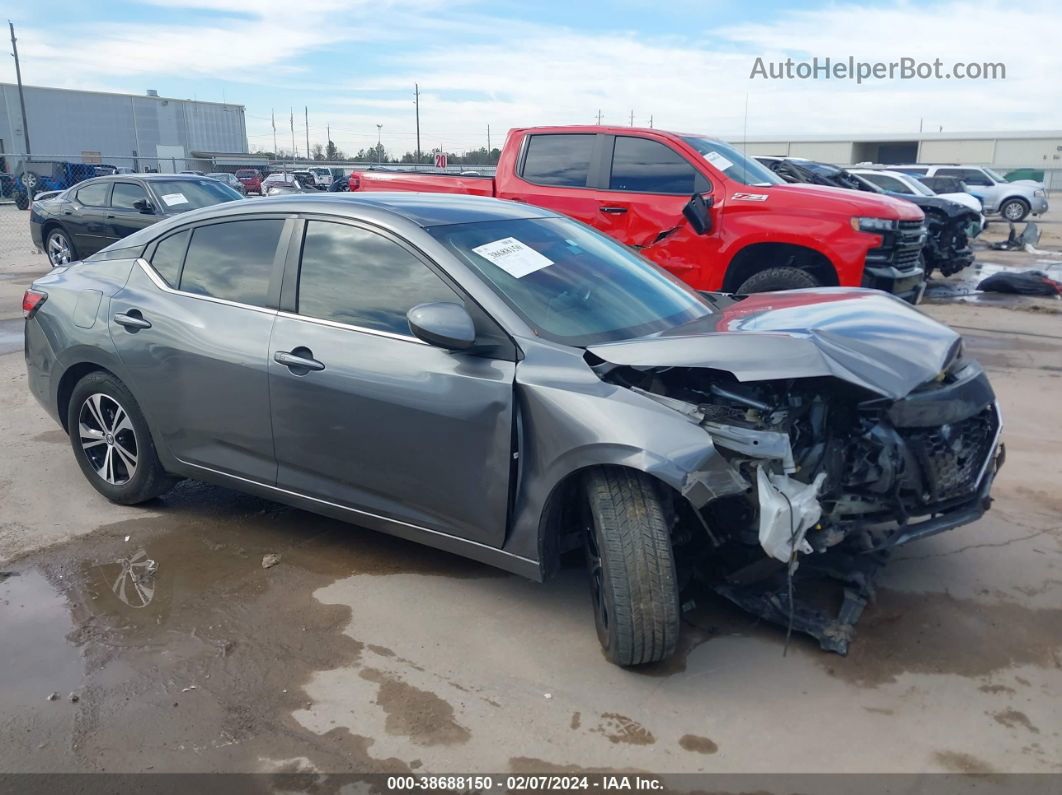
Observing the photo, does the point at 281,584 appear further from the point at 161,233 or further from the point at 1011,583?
the point at 1011,583

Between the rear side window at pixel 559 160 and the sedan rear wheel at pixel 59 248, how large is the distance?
350 inches

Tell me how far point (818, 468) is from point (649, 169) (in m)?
5.57

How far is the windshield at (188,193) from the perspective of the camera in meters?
12.6

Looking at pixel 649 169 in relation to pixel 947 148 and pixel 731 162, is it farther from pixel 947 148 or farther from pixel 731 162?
pixel 947 148

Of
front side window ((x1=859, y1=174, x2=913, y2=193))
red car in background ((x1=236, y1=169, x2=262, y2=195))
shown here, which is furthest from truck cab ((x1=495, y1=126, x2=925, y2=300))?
red car in background ((x1=236, y1=169, x2=262, y2=195))

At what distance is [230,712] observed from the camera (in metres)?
3.08

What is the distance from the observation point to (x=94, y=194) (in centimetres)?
1350

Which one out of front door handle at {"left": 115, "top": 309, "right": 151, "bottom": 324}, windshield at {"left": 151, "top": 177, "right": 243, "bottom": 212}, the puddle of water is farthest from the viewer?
windshield at {"left": 151, "top": 177, "right": 243, "bottom": 212}

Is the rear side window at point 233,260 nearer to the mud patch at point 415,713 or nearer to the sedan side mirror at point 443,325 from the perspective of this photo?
the sedan side mirror at point 443,325

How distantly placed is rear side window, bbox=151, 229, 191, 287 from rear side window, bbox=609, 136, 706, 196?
4.79 meters

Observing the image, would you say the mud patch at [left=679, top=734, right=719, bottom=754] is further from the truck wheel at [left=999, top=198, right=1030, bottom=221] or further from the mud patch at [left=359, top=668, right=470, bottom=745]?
the truck wheel at [left=999, top=198, right=1030, bottom=221]

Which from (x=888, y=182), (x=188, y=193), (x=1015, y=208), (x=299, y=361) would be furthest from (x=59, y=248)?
(x=1015, y=208)

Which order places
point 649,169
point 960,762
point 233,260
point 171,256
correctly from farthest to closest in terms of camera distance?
point 649,169 < point 171,256 < point 233,260 < point 960,762

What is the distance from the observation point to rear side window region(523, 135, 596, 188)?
8.53 meters
